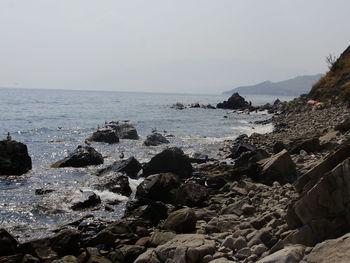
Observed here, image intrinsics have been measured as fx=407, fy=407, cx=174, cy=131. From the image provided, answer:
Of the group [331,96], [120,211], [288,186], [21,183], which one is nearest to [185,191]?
[120,211]

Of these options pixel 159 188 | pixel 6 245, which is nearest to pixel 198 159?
pixel 159 188

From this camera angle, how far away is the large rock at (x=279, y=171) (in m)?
15.4

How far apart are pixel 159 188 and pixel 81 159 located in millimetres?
10503

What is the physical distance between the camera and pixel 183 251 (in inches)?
349

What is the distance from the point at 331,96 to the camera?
189 feet

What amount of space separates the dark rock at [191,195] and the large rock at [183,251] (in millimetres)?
5177

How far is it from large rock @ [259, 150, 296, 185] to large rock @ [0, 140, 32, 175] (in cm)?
1414

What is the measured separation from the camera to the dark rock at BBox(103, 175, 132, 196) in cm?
1859

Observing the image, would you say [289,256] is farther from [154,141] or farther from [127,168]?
[154,141]

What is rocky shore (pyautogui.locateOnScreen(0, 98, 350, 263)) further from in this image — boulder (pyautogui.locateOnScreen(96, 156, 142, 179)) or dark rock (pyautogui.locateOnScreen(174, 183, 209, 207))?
boulder (pyautogui.locateOnScreen(96, 156, 142, 179))

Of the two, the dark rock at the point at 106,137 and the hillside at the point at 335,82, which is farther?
the hillside at the point at 335,82

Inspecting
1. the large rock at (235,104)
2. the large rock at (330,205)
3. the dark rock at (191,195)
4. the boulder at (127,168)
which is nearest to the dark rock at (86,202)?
the dark rock at (191,195)

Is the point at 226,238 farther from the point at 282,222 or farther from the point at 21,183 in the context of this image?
the point at 21,183

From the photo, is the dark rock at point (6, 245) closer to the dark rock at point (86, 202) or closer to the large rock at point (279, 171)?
the dark rock at point (86, 202)
